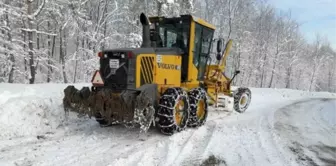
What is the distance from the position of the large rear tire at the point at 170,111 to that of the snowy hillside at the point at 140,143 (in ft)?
0.66

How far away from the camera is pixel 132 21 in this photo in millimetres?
25922

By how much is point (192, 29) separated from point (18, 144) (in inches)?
190

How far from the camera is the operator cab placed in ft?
24.6

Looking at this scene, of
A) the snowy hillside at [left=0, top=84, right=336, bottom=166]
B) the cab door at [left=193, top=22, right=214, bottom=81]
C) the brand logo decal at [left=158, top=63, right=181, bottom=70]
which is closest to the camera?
the snowy hillside at [left=0, top=84, right=336, bottom=166]

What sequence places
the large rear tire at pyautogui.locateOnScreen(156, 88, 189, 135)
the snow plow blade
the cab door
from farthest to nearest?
the cab door → the large rear tire at pyautogui.locateOnScreen(156, 88, 189, 135) → the snow plow blade

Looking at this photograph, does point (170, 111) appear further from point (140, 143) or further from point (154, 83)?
point (140, 143)

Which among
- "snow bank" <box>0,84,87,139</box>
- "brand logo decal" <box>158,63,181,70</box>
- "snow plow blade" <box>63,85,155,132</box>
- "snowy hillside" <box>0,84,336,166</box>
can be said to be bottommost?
"snowy hillside" <box>0,84,336,166</box>

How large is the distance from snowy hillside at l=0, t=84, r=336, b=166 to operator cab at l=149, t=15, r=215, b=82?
1.89 meters

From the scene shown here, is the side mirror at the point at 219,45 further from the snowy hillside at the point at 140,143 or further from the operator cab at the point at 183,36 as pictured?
the snowy hillside at the point at 140,143

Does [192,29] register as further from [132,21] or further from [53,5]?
[132,21]

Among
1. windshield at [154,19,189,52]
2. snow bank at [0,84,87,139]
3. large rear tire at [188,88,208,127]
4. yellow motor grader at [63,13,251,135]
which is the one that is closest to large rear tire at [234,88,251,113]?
yellow motor grader at [63,13,251,135]

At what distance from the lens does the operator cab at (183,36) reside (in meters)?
7.51

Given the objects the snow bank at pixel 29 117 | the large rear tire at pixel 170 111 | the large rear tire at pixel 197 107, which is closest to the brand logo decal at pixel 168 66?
the large rear tire at pixel 170 111

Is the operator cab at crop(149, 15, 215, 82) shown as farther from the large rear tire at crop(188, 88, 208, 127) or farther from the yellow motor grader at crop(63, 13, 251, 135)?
the large rear tire at crop(188, 88, 208, 127)
